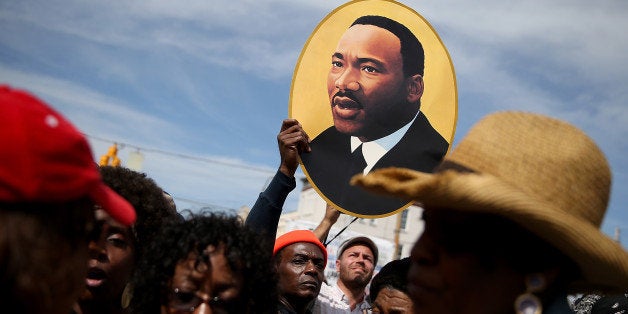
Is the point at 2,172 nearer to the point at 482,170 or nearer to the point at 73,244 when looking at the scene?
the point at 73,244

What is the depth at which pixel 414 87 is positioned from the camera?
3424 millimetres

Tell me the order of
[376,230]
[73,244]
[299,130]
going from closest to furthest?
[73,244]
[299,130]
[376,230]

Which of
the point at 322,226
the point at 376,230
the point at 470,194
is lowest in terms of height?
the point at 470,194

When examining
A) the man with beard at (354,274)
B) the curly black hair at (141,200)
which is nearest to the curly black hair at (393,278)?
the man with beard at (354,274)

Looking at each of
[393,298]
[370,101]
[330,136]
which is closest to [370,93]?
[370,101]

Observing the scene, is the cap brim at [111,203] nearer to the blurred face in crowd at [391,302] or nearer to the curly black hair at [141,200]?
the curly black hair at [141,200]

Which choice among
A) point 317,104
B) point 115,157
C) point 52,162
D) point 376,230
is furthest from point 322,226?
point 376,230

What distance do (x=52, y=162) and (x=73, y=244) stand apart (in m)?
0.21

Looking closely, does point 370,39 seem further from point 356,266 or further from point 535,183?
point 356,266

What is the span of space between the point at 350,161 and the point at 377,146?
0.53ft

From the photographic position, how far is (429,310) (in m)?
1.60

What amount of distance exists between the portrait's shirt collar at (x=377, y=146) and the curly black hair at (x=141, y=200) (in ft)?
3.31

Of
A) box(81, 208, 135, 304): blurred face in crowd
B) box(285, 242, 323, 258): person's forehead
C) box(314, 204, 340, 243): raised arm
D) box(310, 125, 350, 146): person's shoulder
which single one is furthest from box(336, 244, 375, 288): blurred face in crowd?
box(81, 208, 135, 304): blurred face in crowd

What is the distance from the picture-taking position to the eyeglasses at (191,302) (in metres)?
2.19
